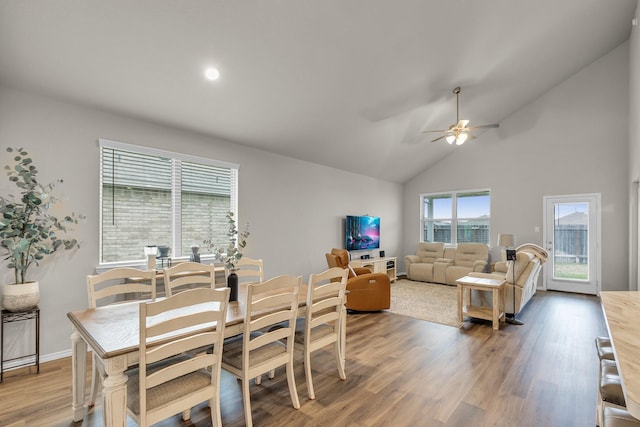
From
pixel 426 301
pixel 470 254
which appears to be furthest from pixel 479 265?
pixel 426 301

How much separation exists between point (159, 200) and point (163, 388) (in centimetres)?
280

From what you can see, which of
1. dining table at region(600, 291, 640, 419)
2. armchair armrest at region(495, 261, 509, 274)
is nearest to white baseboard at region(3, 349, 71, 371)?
dining table at region(600, 291, 640, 419)

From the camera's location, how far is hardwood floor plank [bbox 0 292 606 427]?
2.20 m

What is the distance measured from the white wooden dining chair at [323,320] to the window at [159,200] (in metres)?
2.38

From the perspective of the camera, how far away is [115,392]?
153 cm

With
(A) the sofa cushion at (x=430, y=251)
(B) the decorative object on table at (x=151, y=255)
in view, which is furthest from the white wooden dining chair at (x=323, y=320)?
(A) the sofa cushion at (x=430, y=251)

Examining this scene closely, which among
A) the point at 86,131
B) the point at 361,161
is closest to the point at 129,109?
the point at 86,131

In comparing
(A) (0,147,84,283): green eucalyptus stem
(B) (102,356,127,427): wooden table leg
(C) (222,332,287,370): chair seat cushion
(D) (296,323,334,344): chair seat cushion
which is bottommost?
(D) (296,323,334,344): chair seat cushion

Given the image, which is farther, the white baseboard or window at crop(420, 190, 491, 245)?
window at crop(420, 190, 491, 245)

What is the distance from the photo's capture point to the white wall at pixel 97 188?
3092mm

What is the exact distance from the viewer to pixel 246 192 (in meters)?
4.90

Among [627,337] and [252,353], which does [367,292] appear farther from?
[627,337]

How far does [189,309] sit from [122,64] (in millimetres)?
2455

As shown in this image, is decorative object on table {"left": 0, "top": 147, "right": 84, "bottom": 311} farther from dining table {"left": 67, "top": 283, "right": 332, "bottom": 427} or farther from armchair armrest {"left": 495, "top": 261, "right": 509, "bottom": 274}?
armchair armrest {"left": 495, "top": 261, "right": 509, "bottom": 274}
